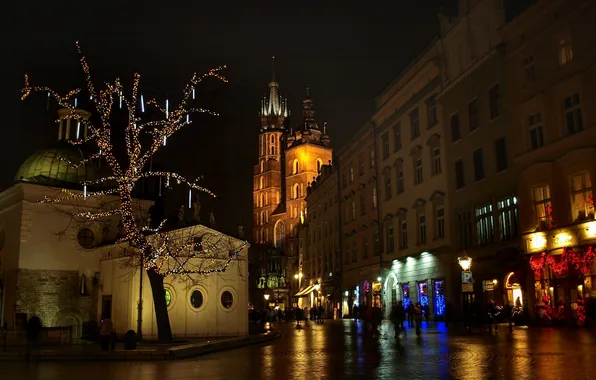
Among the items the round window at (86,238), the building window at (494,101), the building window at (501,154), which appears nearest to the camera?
the building window at (501,154)

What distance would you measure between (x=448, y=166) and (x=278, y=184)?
116779mm

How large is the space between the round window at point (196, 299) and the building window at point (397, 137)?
20.0 metres

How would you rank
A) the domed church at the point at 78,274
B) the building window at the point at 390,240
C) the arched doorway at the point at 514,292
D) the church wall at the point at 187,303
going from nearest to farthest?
the arched doorway at the point at 514,292, the church wall at the point at 187,303, the domed church at the point at 78,274, the building window at the point at 390,240

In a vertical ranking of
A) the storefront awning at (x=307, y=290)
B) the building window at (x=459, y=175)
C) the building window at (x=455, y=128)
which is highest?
the building window at (x=455, y=128)

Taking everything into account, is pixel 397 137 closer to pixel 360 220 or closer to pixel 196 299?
pixel 360 220

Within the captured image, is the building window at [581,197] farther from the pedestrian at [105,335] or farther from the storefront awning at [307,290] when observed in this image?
the storefront awning at [307,290]

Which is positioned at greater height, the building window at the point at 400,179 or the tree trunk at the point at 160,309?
the building window at the point at 400,179

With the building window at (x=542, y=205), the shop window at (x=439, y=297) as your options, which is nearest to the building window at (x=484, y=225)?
the building window at (x=542, y=205)

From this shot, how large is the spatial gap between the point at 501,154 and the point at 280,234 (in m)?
111

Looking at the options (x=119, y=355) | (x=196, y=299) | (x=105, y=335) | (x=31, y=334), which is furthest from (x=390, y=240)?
(x=31, y=334)

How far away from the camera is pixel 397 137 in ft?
159

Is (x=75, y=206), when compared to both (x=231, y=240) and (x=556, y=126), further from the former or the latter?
(x=556, y=126)

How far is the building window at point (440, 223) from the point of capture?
133 feet

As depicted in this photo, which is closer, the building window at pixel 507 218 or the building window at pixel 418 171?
the building window at pixel 507 218
